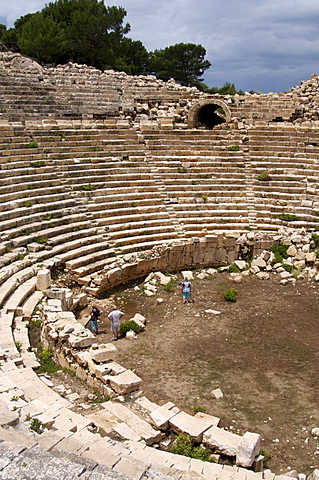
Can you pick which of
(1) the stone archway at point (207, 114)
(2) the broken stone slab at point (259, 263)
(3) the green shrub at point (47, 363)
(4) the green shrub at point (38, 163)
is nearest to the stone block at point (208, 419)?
(3) the green shrub at point (47, 363)

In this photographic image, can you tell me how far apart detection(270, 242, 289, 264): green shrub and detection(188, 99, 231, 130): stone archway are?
8.57 meters

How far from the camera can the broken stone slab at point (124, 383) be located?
23.8 ft

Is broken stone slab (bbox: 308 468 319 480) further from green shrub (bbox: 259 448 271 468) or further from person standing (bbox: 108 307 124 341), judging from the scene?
person standing (bbox: 108 307 124 341)

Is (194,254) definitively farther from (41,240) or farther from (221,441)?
(221,441)

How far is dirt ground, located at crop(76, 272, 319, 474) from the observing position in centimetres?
707

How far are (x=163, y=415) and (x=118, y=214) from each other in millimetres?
9128

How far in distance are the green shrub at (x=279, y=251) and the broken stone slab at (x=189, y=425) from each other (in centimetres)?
838

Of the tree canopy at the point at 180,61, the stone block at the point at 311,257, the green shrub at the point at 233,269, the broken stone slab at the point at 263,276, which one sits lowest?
the broken stone slab at the point at 263,276

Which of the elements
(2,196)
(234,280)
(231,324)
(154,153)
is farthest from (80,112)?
(231,324)

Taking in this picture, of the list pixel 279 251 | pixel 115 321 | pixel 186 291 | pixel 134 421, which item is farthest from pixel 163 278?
pixel 134 421

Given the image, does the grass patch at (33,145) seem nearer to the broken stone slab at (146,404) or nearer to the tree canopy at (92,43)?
the broken stone slab at (146,404)

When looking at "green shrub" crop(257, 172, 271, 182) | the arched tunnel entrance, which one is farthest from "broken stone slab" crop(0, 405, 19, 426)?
the arched tunnel entrance

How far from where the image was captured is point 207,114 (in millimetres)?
23734

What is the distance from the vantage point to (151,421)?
6.54 metres
